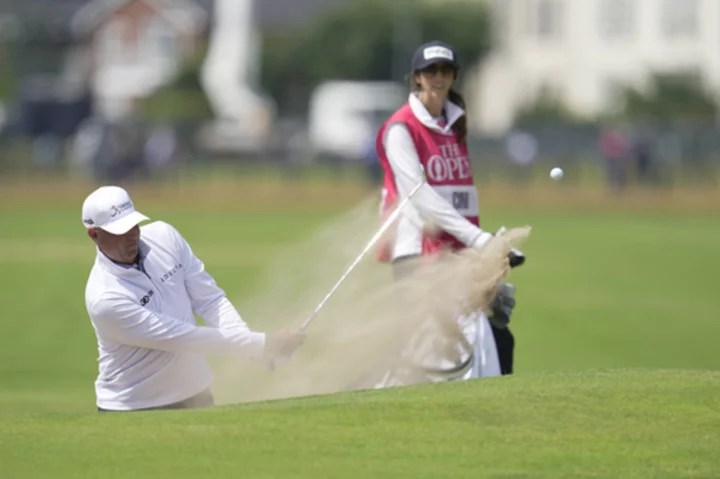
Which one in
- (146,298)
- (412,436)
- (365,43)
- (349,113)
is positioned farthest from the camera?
(365,43)

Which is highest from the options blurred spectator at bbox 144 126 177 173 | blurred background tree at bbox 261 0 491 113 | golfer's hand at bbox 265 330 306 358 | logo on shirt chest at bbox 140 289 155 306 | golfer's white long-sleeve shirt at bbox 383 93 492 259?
golfer's white long-sleeve shirt at bbox 383 93 492 259

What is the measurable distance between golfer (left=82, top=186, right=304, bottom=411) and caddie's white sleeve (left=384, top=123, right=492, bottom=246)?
46.8 inches

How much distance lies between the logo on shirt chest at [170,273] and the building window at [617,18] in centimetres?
6520

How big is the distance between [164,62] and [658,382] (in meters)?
84.3

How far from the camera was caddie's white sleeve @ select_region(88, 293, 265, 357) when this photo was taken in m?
7.58

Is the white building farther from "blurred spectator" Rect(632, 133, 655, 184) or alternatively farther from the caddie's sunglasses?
the caddie's sunglasses

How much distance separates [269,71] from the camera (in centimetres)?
8362

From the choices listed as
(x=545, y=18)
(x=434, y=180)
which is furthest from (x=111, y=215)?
(x=545, y=18)

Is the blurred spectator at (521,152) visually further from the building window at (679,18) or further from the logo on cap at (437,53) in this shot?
the logo on cap at (437,53)

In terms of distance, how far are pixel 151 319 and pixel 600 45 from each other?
217 feet

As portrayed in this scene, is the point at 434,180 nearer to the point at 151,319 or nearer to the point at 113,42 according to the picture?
the point at 151,319

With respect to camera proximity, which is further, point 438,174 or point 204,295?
point 438,174

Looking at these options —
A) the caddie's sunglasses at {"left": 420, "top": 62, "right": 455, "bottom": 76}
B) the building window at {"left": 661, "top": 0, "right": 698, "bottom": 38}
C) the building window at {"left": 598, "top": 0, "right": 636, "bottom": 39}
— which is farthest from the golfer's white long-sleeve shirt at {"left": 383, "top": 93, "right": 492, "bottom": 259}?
the building window at {"left": 598, "top": 0, "right": 636, "bottom": 39}

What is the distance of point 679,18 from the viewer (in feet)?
228
